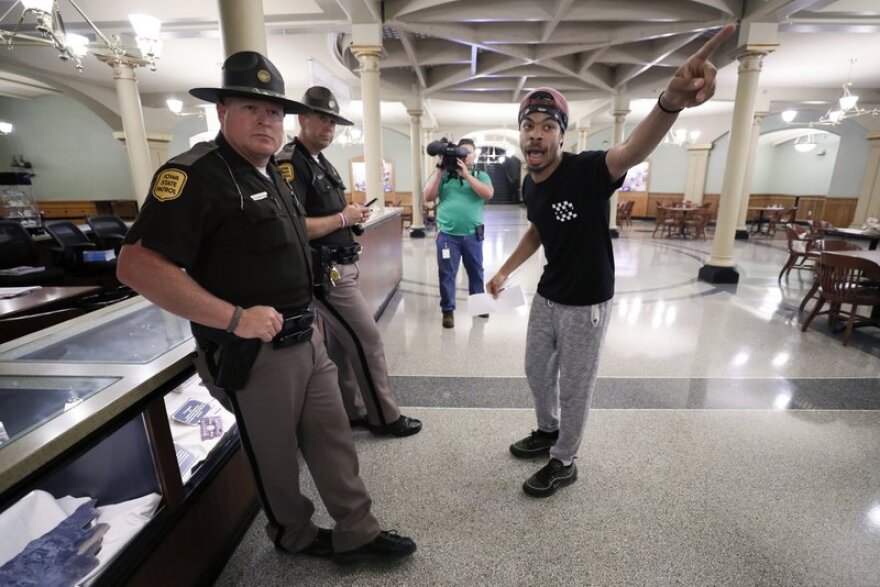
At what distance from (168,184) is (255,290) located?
0.33 m

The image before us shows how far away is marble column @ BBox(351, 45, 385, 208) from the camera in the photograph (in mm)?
5609

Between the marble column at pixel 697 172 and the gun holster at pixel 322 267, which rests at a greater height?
the marble column at pixel 697 172

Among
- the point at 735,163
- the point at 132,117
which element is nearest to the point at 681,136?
the point at 735,163

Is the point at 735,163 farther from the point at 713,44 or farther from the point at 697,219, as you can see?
the point at 697,219

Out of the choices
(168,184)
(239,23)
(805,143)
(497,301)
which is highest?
(805,143)

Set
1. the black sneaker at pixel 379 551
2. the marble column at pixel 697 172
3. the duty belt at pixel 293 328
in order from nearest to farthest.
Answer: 1. the duty belt at pixel 293 328
2. the black sneaker at pixel 379 551
3. the marble column at pixel 697 172

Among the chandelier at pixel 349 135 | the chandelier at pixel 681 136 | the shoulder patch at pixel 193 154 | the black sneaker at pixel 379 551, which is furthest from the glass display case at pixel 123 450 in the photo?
the chandelier at pixel 349 135

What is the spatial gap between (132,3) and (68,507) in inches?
247

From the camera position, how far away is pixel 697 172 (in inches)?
552

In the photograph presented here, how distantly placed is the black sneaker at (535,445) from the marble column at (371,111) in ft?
13.5

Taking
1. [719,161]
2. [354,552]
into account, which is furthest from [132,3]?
[719,161]

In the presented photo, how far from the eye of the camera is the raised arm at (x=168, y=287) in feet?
3.31

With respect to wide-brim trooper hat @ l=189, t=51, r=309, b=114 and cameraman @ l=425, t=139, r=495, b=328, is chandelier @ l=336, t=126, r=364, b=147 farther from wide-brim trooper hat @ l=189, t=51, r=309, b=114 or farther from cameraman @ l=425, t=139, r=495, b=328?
wide-brim trooper hat @ l=189, t=51, r=309, b=114

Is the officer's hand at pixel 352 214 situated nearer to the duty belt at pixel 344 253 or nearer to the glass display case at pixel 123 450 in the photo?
the duty belt at pixel 344 253
